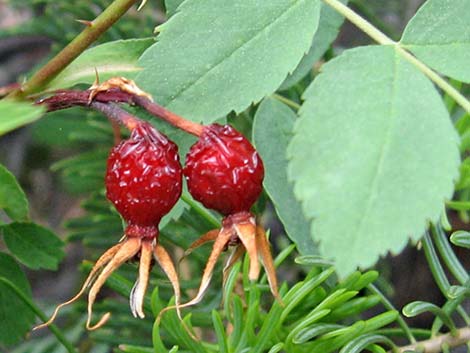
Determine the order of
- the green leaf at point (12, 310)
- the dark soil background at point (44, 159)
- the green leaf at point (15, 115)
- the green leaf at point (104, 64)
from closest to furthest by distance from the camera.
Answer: the green leaf at point (15, 115)
the green leaf at point (104, 64)
the green leaf at point (12, 310)
the dark soil background at point (44, 159)

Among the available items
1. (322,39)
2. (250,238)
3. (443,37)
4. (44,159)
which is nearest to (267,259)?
(250,238)

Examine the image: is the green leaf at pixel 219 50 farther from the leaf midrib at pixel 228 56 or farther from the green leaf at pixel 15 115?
the green leaf at pixel 15 115

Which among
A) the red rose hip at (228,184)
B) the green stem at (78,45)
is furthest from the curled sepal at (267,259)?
the green stem at (78,45)

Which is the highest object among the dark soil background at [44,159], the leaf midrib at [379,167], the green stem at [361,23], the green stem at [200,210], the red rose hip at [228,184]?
the green stem at [361,23]

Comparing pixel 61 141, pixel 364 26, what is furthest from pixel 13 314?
pixel 61 141

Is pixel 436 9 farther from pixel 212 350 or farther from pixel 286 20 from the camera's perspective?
pixel 212 350

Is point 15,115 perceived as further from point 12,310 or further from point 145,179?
point 12,310
